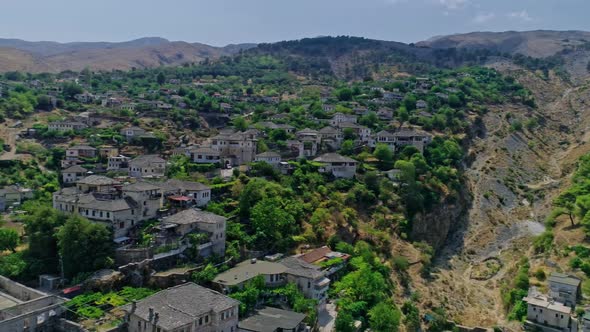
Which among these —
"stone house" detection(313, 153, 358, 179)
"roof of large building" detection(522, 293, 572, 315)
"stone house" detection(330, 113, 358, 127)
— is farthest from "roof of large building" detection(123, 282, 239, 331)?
"stone house" detection(330, 113, 358, 127)

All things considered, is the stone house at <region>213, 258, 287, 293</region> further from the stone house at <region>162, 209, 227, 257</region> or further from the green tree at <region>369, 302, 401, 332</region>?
the green tree at <region>369, 302, 401, 332</region>

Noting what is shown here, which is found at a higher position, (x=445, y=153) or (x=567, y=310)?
(x=445, y=153)

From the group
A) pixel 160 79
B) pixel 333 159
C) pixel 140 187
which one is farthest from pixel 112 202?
pixel 160 79

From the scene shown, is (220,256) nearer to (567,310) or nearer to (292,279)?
(292,279)

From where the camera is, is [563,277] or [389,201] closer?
[563,277]

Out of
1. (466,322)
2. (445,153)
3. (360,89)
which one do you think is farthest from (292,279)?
(360,89)

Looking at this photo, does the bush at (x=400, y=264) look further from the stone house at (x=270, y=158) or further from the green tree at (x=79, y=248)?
the green tree at (x=79, y=248)

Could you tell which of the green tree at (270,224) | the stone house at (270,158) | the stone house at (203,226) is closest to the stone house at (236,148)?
the stone house at (270,158)
